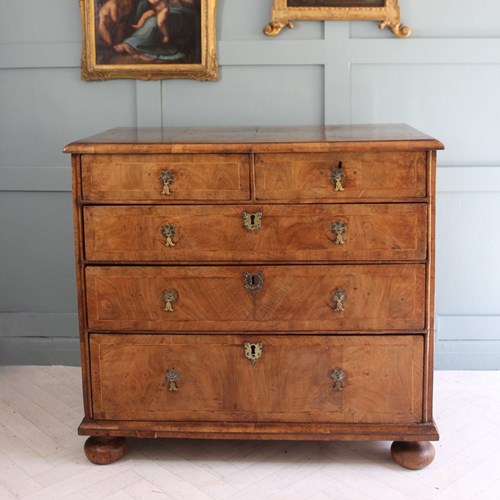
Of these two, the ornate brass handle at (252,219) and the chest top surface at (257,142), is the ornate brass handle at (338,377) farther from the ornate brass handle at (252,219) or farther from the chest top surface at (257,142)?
the chest top surface at (257,142)

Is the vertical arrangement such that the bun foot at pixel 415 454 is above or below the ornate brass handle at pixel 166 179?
below

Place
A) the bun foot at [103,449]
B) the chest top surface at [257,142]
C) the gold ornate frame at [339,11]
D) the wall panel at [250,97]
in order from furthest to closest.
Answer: the wall panel at [250,97]
the gold ornate frame at [339,11]
the bun foot at [103,449]
the chest top surface at [257,142]

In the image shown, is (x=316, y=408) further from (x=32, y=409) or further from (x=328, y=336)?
(x=32, y=409)

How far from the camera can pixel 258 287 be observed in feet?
10.0

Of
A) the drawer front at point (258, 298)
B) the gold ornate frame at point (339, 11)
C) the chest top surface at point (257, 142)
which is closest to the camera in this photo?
the chest top surface at point (257, 142)

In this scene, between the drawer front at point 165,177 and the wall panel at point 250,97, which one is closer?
the drawer front at point 165,177

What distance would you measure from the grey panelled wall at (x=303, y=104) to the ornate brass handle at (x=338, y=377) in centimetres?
115

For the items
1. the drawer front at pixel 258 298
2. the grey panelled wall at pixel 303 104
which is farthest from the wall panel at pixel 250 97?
the drawer front at pixel 258 298

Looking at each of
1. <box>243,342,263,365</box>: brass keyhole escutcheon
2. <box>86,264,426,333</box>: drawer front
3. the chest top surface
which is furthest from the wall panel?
<box>243,342,263,365</box>: brass keyhole escutcheon

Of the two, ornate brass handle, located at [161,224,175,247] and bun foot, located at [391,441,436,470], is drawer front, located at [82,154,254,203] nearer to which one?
ornate brass handle, located at [161,224,175,247]

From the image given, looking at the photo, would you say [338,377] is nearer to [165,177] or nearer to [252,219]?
[252,219]

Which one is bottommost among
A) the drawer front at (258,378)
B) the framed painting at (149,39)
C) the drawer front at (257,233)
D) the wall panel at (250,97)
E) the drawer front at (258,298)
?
the drawer front at (258,378)

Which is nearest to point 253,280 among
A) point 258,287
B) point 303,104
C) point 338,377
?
point 258,287

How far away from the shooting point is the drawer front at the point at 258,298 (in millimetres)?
3037
